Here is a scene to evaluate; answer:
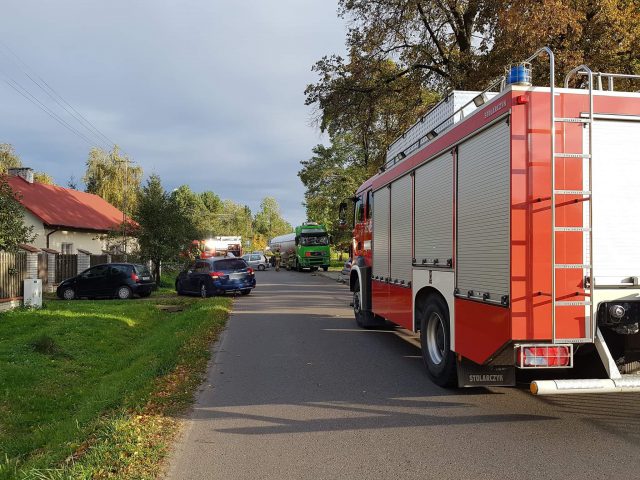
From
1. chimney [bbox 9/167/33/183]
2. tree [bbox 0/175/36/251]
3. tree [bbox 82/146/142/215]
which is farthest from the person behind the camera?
tree [bbox 82/146/142/215]

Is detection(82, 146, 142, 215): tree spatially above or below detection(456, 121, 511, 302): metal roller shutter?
above

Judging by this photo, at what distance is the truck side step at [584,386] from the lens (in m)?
4.46

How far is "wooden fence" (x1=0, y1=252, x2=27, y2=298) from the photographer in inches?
616

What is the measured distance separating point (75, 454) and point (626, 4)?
52.8 ft

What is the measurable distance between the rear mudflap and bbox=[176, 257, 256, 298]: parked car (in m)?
15.1

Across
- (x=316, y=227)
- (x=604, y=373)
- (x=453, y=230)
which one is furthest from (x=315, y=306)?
(x=316, y=227)

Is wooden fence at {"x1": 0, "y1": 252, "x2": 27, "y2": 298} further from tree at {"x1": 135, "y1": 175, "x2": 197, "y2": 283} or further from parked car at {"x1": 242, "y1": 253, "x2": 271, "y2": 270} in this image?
parked car at {"x1": 242, "y1": 253, "x2": 271, "y2": 270}

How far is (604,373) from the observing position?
5.12 m

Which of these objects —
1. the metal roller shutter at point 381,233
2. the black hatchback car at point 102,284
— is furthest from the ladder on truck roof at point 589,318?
the black hatchback car at point 102,284

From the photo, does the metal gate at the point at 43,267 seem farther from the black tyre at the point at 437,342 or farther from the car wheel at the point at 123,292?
the black tyre at the point at 437,342

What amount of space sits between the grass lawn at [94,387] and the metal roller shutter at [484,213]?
3381mm

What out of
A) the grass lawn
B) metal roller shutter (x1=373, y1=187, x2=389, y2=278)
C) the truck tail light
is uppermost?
metal roller shutter (x1=373, y1=187, x2=389, y2=278)

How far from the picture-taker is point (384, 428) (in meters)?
5.15

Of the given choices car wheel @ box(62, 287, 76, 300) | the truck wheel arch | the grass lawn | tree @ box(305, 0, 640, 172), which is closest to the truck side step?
the truck wheel arch
